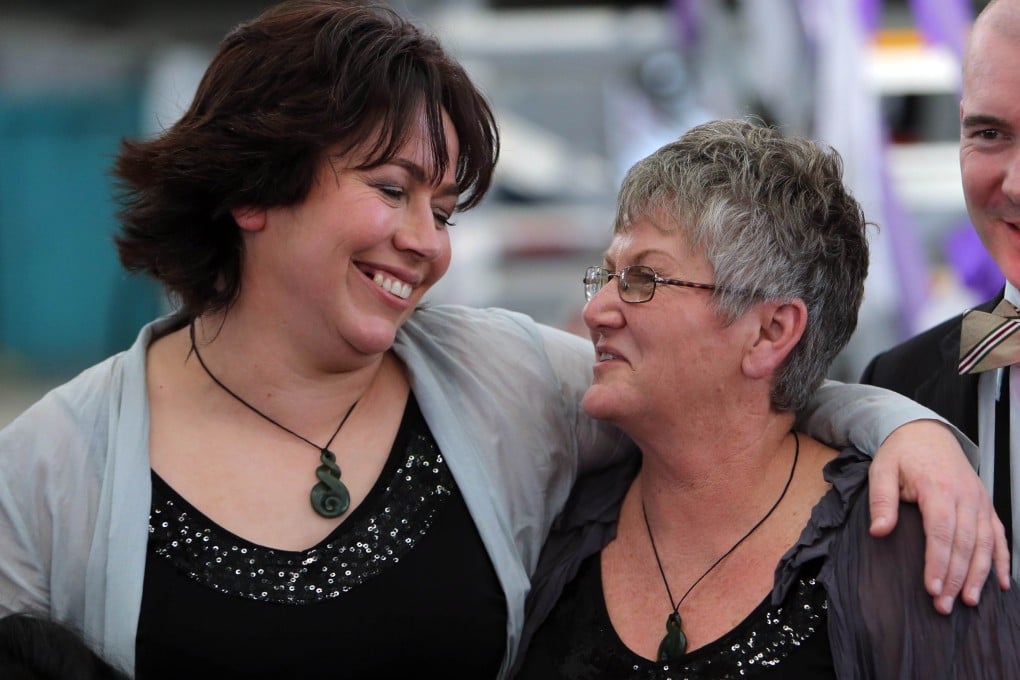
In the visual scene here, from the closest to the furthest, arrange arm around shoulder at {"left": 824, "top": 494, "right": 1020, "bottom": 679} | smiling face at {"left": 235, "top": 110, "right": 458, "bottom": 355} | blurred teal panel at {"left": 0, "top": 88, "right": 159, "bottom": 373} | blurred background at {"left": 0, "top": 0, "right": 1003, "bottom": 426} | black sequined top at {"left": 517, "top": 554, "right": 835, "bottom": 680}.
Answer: arm around shoulder at {"left": 824, "top": 494, "right": 1020, "bottom": 679}
black sequined top at {"left": 517, "top": 554, "right": 835, "bottom": 680}
smiling face at {"left": 235, "top": 110, "right": 458, "bottom": 355}
blurred background at {"left": 0, "top": 0, "right": 1003, "bottom": 426}
blurred teal panel at {"left": 0, "top": 88, "right": 159, "bottom": 373}

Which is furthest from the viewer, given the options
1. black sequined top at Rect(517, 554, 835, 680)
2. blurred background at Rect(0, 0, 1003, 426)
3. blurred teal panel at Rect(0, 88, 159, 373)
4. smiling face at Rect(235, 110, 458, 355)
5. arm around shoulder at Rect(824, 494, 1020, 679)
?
blurred teal panel at Rect(0, 88, 159, 373)

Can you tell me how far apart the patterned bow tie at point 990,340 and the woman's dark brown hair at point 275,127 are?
2.76ft

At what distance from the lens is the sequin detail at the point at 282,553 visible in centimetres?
195

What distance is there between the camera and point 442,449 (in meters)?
2.13

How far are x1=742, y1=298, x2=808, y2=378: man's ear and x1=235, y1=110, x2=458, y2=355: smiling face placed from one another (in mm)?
522

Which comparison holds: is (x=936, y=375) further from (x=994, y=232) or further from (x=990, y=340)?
(x=994, y=232)

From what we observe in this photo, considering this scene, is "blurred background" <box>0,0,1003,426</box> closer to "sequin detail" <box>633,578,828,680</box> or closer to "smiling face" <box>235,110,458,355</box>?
"smiling face" <box>235,110,458,355</box>

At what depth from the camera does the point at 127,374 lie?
2.08 metres

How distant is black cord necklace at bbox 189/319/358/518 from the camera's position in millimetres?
2033

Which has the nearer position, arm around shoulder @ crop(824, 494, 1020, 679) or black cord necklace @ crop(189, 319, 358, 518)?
arm around shoulder @ crop(824, 494, 1020, 679)

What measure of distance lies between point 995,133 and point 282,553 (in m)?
1.25

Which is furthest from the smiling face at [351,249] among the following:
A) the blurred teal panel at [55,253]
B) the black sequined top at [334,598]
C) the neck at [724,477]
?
the blurred teal panel at [55,253]

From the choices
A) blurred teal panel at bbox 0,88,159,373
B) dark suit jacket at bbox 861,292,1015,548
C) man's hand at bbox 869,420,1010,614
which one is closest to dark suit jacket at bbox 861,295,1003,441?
dark suit jacket at bbox 861,292,1015,548

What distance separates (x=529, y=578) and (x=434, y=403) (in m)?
0.33
